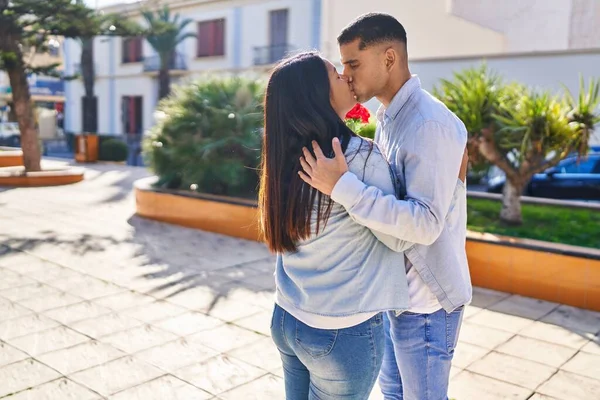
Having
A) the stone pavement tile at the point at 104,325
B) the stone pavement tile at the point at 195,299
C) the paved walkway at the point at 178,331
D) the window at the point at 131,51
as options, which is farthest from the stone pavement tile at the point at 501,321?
the window at the point at 131,51

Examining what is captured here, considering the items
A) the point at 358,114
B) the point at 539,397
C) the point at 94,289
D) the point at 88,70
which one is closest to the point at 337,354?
the point at 358,114

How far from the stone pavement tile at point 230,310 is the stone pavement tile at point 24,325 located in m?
1.24

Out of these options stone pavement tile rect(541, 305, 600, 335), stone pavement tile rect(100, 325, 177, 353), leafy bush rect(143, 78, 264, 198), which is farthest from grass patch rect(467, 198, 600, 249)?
stone pavement tile rect(100, 325, 177, 353)

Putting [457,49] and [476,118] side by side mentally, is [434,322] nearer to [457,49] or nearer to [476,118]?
[476,118]

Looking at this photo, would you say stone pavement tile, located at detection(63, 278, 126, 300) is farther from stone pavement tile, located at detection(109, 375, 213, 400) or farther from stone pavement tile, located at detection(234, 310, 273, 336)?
stone pavement tile, located at detection(109, 375, 213, 400)

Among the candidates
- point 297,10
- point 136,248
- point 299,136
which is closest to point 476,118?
point 136,248

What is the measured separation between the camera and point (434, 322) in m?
2.18

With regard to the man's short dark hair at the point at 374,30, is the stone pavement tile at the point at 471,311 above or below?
below

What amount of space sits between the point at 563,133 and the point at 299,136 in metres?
5.49

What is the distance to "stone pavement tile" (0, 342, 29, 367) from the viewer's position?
13.1 feet

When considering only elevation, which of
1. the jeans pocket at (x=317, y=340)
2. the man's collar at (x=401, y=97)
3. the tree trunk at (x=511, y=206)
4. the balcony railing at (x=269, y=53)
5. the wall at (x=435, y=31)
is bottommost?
the tree trunk at (x=511, y=206)

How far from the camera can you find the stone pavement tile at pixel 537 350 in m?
4.26

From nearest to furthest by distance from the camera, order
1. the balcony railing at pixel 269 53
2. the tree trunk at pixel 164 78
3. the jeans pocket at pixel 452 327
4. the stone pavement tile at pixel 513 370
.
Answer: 1. the jeans pocket at pixel 452 327
2. the stone pavement tile at pixel 513 370
3. the balcony railing at pixel 269 53
4. the tree trunk at pixel 164 78

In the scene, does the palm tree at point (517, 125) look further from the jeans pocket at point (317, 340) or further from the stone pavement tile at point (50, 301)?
the jeans pocket at point (317, 340)
